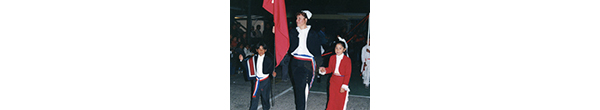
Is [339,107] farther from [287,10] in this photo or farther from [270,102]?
[287,10]

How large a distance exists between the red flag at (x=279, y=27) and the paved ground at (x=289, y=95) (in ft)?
0.91

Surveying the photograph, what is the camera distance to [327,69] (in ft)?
11.6

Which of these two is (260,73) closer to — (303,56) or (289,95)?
(289,95)

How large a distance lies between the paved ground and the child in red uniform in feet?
0.15

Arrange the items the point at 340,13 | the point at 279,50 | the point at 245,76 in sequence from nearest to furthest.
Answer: the point at 340,13, the point at 279,50, the point at 245,76

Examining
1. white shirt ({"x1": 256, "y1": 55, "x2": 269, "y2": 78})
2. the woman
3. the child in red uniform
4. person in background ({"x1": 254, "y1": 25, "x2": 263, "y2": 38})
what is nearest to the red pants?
the child in red uniform

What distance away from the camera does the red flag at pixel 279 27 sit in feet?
11.9

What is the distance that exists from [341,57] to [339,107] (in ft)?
1.47

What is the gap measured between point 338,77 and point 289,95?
50 cm

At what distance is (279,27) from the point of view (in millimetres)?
3666

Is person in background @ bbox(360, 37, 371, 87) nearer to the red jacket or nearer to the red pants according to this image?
the red jacket

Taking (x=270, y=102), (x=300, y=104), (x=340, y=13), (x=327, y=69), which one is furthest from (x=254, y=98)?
(x=340, y=13)

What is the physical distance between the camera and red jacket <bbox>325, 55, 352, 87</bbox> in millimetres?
3477

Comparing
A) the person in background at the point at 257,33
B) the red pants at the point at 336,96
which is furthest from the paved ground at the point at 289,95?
the person in background at the point at 257,33
